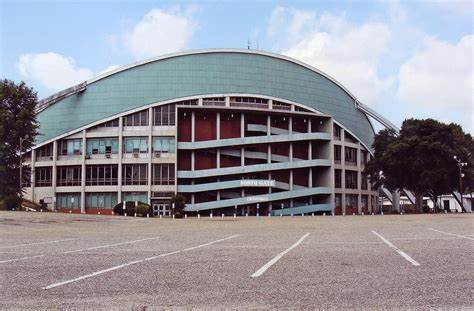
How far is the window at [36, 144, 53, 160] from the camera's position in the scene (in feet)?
284

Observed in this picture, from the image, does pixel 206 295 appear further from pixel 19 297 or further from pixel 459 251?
pixel 459 251

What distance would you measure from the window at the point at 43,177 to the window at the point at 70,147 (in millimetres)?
3551

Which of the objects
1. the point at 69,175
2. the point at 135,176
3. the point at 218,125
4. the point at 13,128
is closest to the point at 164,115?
the point at 218,125

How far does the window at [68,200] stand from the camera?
83.0 meters

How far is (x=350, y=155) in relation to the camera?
318 feet

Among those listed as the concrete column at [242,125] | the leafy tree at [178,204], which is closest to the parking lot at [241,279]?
the leafy tree at [178,204]

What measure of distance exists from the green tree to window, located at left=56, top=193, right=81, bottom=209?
18956 mm

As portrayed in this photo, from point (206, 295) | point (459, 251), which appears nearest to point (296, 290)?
point (206, 295)

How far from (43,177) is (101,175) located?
10825 mm

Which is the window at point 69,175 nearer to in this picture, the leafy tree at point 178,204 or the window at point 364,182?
the leafy tree at point 178,204

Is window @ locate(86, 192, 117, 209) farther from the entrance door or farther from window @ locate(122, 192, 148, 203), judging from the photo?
the entrance door

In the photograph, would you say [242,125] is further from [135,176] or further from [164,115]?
[135,176]

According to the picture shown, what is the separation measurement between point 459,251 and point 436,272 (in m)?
4.02

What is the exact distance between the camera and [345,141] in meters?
95.3
